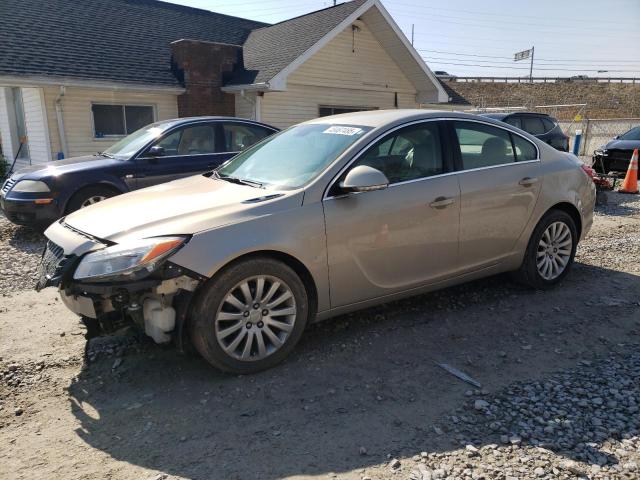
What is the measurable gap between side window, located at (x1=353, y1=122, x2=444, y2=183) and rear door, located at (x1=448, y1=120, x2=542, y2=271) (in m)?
0.22

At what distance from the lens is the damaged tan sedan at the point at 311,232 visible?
3166 millimetres

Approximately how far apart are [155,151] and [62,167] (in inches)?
50.7

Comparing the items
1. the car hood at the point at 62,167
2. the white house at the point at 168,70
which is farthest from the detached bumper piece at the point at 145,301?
the white house at the point at 168,70

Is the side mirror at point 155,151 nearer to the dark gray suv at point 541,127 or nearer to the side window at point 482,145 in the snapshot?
the side window at point 482,145

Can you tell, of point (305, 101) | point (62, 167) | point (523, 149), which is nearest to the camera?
point (523, 149)

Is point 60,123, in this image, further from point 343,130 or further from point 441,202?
point 441,202

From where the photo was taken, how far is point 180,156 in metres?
7.77

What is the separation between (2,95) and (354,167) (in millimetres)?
14677

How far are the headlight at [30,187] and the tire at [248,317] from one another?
16.0ft

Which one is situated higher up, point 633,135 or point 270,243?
point 633,135

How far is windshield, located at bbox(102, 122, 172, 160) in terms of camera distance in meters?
7.61

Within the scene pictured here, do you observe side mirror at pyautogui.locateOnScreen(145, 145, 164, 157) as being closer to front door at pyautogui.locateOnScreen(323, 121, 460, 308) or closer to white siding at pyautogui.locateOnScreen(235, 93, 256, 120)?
front door at pyautogui.locateOnScreen(323, 121, 460, 308)

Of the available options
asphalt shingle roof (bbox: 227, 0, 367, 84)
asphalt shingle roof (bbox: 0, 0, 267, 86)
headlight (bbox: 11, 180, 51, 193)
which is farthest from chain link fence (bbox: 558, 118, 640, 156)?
headlight (bbox: 11, 180, 51, 193)

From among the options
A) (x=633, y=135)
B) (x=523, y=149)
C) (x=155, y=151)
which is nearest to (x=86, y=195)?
(x=155, y=151)
